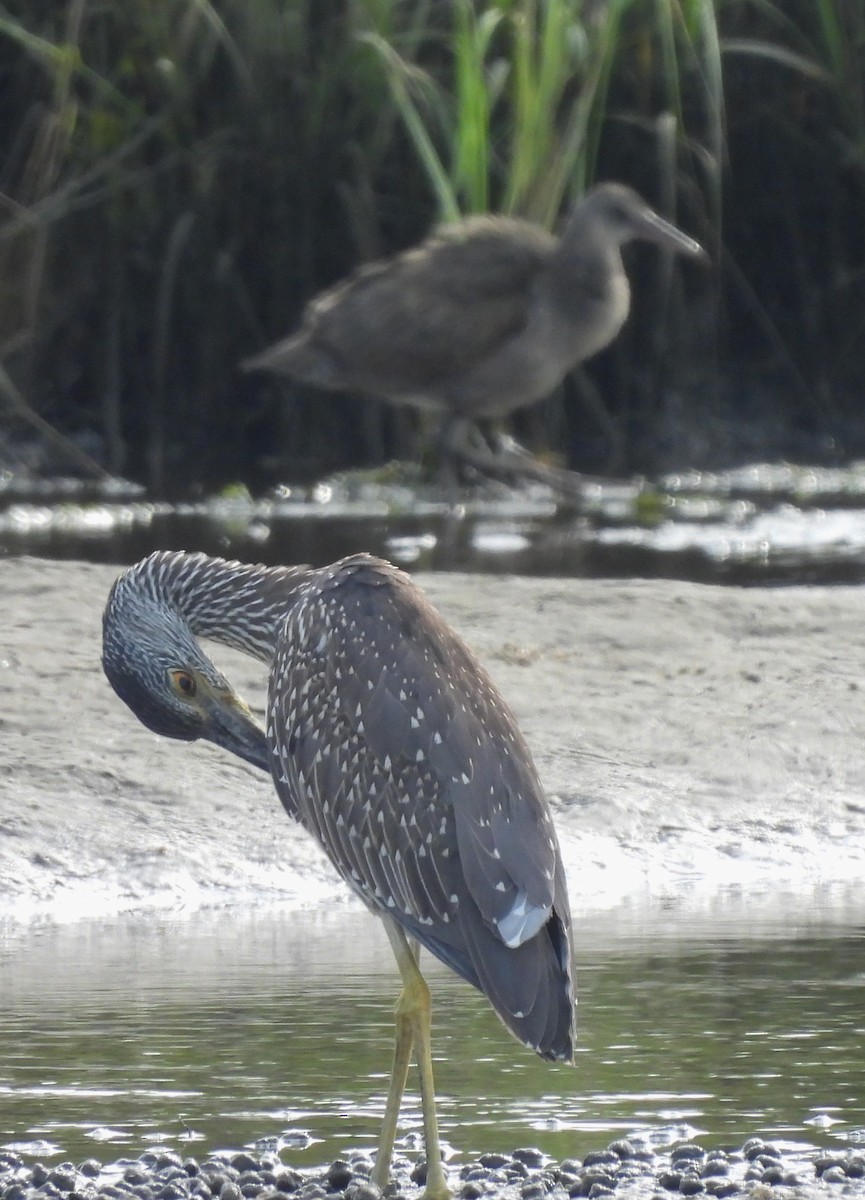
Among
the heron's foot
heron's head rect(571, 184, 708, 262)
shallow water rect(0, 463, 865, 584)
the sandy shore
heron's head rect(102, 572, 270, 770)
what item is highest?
heron's head rect(571, 184, 708, 262)

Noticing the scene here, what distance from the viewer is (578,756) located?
6.58 metres

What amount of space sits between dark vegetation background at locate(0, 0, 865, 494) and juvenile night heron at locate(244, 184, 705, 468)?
22.1 inches

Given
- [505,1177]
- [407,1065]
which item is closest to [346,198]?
[407,1065]

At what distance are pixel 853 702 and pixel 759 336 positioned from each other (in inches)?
295

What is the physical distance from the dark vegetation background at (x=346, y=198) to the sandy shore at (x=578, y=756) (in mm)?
4320

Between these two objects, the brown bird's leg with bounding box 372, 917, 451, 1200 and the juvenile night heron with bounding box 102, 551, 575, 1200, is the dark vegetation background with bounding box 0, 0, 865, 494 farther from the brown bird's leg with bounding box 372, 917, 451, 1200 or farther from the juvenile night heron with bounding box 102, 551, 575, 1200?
the brown bird's leg with bounding box 372, 917, 451, 1200

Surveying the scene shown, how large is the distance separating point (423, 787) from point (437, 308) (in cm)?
717

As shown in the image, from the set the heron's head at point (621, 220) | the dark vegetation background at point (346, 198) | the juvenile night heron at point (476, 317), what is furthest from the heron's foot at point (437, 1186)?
the dark vegetation background at point (346, 198)

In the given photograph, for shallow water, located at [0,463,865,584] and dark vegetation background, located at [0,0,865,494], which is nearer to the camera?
shallow water, located at [0,463,865,584]

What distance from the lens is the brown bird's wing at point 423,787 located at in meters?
3.95

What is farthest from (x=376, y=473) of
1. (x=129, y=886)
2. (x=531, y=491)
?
(x=129, y=886)

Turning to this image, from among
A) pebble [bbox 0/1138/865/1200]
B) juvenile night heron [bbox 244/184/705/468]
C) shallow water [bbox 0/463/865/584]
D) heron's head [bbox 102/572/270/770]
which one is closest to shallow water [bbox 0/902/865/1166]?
pebble [bbox 0/1138/865/1200]

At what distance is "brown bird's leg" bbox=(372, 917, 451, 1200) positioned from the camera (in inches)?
153

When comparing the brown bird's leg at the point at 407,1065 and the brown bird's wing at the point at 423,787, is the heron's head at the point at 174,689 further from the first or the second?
the brown bird's leg at the point at 407,1065
